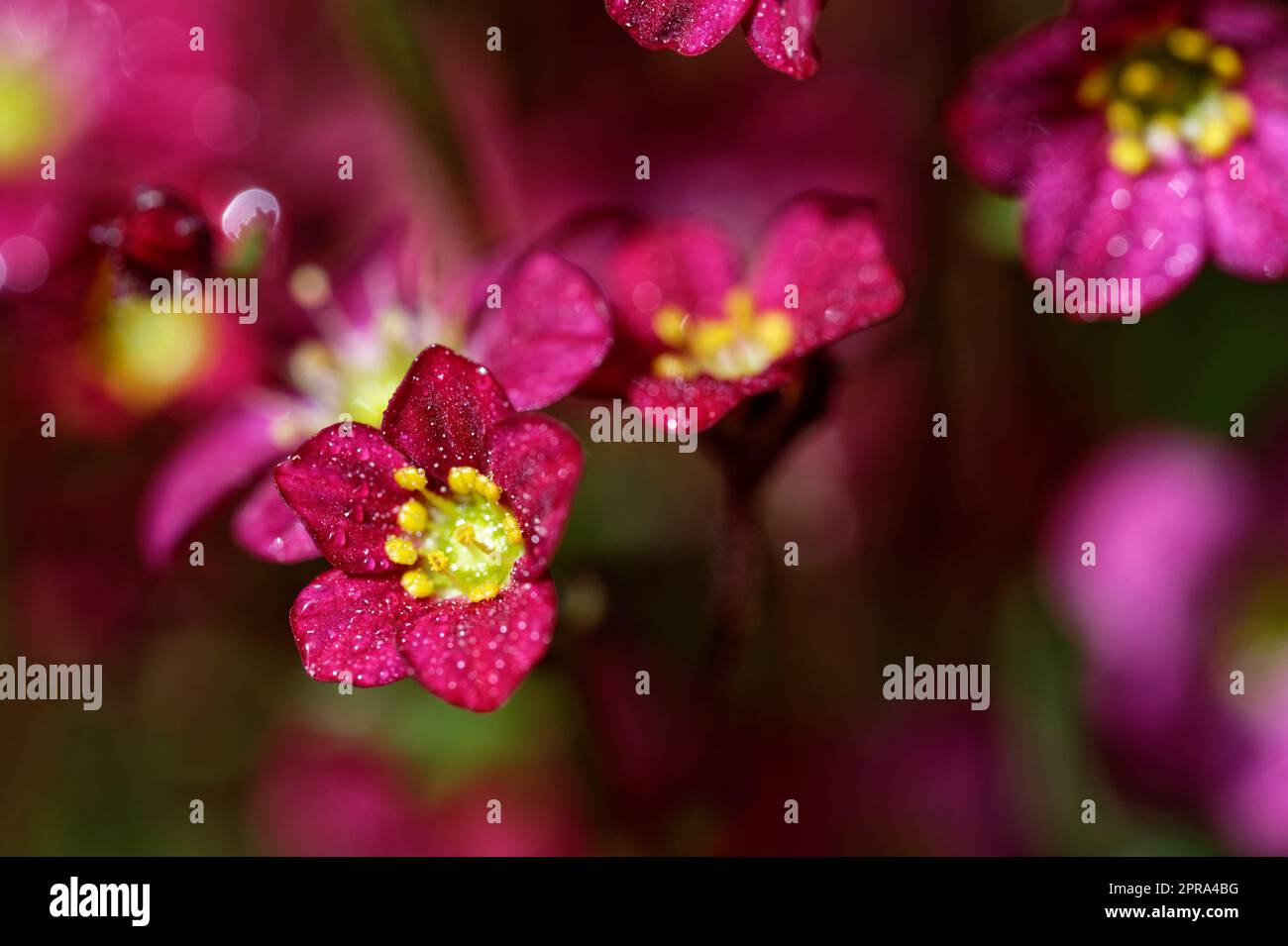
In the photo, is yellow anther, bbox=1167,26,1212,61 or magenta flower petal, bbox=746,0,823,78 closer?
magenta flower petal, bbox=746,0,823,78

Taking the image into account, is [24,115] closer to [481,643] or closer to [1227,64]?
[481,643]

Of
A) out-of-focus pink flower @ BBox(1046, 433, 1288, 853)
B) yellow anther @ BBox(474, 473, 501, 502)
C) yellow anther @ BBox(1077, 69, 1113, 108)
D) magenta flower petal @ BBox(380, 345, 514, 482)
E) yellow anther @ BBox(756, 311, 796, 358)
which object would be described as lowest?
out-of-focus pink flower @ BBox(1046, 433, 1288, 853)

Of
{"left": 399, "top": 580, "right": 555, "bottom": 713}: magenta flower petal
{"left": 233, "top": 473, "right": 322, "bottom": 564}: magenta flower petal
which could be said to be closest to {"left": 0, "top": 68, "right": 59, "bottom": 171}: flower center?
{"left": 233, "top": 473, "right": 322, "bottom": 564}: magenta flower petal

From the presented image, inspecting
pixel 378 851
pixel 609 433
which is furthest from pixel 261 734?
pixel 609 433

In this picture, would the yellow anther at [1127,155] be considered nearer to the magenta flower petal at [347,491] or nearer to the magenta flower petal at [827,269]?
the magenta flower petal at [827,269]

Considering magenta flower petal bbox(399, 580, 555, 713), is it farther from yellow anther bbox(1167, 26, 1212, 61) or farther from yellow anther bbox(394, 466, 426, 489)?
yellow anther bbox(1167, 26, 1212, 61)

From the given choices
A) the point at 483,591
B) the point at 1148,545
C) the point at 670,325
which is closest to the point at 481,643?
the point at 483,591

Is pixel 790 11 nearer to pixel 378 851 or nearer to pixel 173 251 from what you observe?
pixel 173 251

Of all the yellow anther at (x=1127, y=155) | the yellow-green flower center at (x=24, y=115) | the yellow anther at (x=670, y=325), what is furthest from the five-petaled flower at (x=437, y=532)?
the yellow-green flower center at (x=24, y=115)
